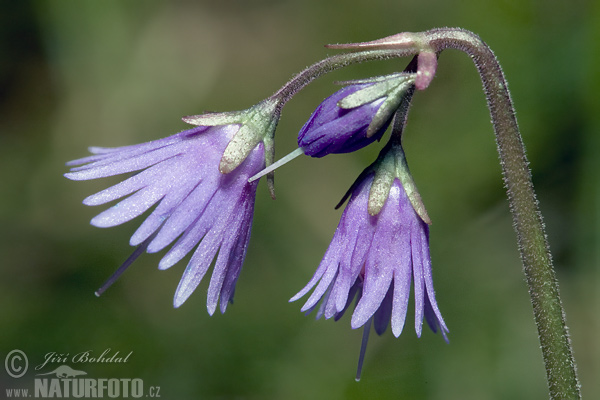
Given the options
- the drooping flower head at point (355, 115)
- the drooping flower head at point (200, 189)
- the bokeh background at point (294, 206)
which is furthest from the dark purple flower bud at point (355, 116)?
the bokeh background at point (294, 206)

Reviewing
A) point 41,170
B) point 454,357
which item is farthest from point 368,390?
point 41,170

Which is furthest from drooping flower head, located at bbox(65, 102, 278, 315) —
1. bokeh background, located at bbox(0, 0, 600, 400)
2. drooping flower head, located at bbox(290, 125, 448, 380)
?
bokeh background, located at bbox(0, 0, 600, 400)

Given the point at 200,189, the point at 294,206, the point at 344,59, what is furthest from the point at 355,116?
the point at 294,206

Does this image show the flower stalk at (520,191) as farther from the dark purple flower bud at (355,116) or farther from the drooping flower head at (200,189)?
the drooping flower head at (200,189)

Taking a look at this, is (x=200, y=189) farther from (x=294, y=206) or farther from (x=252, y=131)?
(x=294, y=206)

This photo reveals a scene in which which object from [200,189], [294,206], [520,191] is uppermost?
[294,206]

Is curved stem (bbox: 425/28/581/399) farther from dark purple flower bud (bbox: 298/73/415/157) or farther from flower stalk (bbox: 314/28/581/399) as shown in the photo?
dark purple flower bud (bbox: 298/73/415/157)

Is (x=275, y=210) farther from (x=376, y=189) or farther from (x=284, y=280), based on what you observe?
(x=376, y=189)
